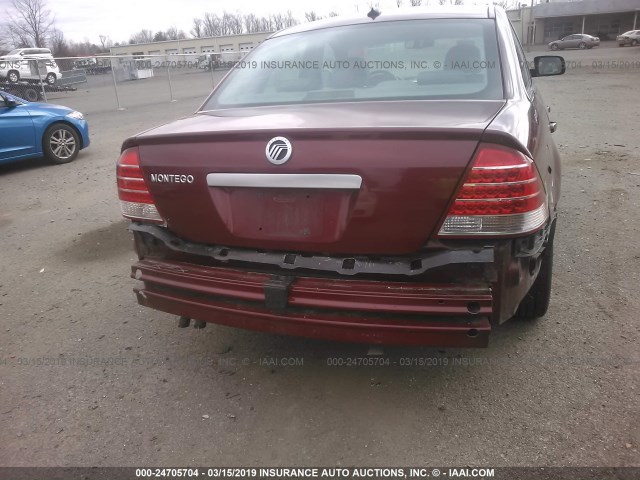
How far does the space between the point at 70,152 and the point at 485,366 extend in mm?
8461

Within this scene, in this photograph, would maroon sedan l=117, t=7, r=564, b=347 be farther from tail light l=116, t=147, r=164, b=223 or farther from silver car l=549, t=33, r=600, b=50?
silver car l=549, t=33, r=600, b=50

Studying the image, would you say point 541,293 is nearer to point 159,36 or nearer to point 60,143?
point 60,143

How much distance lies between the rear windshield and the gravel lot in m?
1.42

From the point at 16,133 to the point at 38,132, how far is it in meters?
0.38

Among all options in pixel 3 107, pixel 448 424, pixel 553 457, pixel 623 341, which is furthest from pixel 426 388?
pixel 3 107

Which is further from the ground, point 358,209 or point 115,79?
point 115,79

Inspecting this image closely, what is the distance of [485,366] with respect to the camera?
9.11ft

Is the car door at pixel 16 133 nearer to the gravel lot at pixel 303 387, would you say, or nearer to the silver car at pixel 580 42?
the gravel lot at pixel 303 387

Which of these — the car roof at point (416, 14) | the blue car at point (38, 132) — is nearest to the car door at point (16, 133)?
the blue car at point (38, 132)

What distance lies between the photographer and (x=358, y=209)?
2.13 m

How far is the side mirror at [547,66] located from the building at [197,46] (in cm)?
5851

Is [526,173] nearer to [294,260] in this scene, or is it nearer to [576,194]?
[294,260]

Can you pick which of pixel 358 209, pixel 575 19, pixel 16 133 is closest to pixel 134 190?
pixel 358 209

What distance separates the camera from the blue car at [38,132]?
8.04 metres
